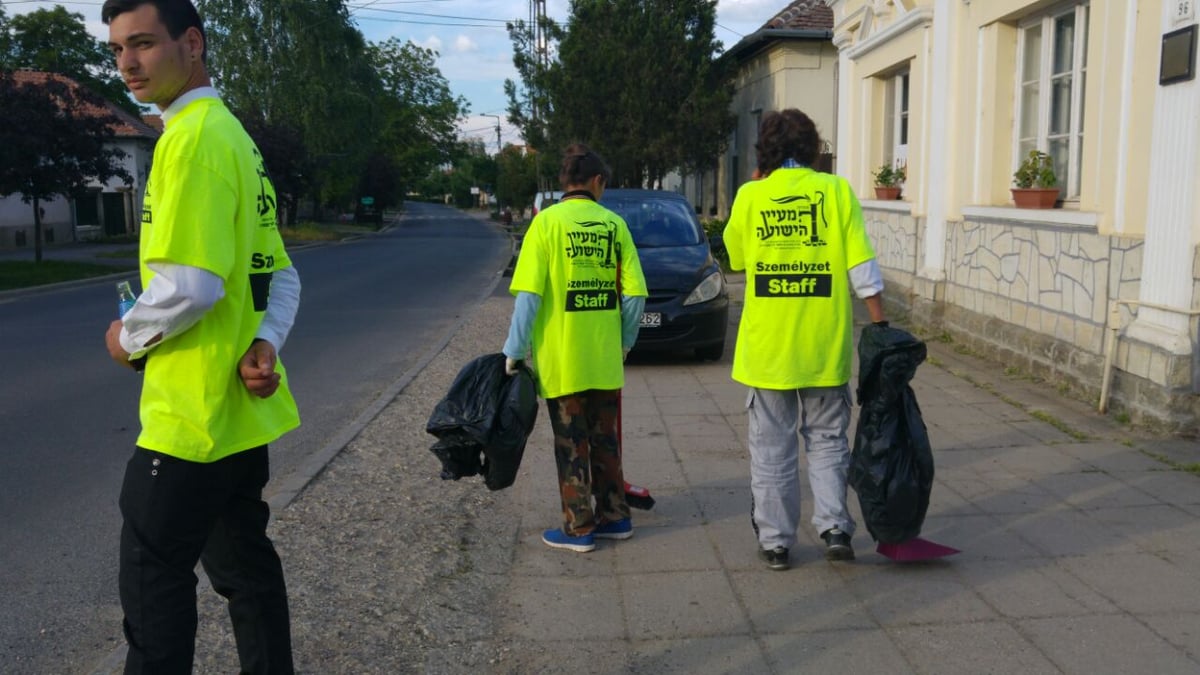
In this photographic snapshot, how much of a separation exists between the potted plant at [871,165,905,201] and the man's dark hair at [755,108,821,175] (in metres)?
8.83

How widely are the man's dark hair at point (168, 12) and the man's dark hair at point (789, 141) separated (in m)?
2.60

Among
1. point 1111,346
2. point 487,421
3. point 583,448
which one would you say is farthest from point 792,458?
point 1111,346

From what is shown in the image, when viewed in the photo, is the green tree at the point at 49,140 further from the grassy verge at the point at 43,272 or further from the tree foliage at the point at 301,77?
the tree foliage at the point at 301,77

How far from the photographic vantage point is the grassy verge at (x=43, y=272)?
2033 cm

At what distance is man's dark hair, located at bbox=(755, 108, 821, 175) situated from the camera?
14.7ft

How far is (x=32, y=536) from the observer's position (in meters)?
5.25

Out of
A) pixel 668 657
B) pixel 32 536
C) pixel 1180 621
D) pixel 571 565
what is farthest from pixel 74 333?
pixel 1180 621

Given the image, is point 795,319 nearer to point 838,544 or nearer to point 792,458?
point 792,458

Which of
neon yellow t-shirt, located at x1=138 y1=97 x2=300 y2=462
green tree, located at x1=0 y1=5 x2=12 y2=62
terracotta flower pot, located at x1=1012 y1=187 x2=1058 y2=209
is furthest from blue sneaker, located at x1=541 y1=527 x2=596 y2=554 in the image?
green tree, located at x1=0 y1=5 x2=12 y2=62

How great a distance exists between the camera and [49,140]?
21.8 meters

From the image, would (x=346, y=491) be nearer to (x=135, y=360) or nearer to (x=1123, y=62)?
(x=135, y=360)

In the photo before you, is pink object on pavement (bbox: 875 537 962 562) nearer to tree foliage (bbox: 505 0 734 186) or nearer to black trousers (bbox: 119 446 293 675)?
black trousers (bbox: 119 446 293 675)

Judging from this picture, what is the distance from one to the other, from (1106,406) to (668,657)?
15.5 feet

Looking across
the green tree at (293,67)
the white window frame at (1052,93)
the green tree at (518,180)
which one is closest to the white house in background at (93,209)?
the green tree at (293,67)
